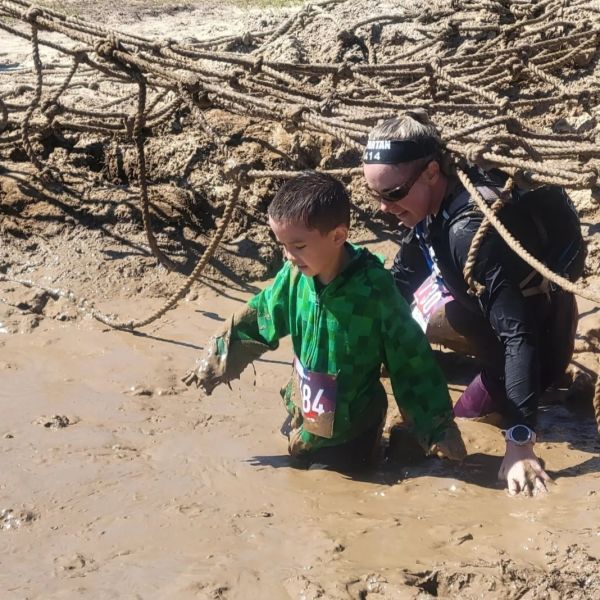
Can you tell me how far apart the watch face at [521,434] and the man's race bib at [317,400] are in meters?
0.53

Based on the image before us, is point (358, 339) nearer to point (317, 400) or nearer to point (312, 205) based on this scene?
point (317, 400)

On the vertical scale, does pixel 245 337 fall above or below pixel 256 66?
below

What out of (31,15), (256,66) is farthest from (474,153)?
(31,15)

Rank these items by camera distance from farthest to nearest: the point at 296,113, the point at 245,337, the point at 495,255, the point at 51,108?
the point at 51,108
the point at 296,113
the point at 245,337
the point at 495,255

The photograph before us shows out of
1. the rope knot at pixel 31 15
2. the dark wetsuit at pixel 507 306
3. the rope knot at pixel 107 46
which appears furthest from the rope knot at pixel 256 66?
the dark wetsuit at pixel 507 306

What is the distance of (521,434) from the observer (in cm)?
281

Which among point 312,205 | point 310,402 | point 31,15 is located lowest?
point 310,402

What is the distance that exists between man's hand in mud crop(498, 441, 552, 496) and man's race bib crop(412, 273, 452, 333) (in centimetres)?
87

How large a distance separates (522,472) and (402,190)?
0.89m

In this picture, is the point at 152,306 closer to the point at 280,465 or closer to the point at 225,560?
the point at 280,465

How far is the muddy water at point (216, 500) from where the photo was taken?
2279 millimetres

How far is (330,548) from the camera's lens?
7.79 ft

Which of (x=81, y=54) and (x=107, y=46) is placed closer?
(x=107, y=46)

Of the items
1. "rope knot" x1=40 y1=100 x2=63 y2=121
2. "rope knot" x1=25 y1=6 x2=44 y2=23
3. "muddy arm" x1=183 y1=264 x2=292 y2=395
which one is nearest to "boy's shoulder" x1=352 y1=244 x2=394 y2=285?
"muddy arm" x1=183 y1=264 x2=292 y2=395
